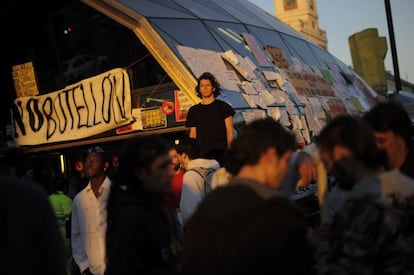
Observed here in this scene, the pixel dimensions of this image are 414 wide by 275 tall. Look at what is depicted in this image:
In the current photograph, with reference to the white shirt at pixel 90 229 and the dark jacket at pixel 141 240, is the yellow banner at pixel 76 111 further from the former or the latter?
the dark jacket at pixel 141 240

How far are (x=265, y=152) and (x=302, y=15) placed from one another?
9805 centimetres

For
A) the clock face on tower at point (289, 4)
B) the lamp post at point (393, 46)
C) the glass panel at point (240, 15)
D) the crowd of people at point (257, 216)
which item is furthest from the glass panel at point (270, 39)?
the clock face on tower at point (289, 4)

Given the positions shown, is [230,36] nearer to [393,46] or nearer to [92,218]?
[393,46]

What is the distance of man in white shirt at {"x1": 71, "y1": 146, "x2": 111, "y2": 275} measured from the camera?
4.99 meters

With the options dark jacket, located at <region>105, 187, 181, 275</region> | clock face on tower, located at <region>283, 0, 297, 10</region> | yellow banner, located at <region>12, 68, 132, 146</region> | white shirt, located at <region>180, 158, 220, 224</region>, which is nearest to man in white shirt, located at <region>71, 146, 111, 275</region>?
white shirt, located at <region>180, 158, 220, 224</region>

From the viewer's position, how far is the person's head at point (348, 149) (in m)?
2.35

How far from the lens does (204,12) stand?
12125 mm

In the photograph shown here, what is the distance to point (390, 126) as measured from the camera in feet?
9.84

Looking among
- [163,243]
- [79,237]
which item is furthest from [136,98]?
[163,243]

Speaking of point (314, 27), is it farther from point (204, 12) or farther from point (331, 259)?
point (331, 259)

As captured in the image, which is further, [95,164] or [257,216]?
[95,164]

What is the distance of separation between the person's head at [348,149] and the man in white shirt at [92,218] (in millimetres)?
2980

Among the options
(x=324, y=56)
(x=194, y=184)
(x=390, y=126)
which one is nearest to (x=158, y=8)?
(x=194, y=184)

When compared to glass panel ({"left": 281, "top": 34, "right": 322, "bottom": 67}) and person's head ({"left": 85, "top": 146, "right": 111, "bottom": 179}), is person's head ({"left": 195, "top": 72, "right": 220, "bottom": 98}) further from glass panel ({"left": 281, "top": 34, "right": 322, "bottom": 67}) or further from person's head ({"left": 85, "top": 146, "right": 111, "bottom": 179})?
glass panel ({"left": 281, "top": 34, "right": 322, "bottom": 67})
